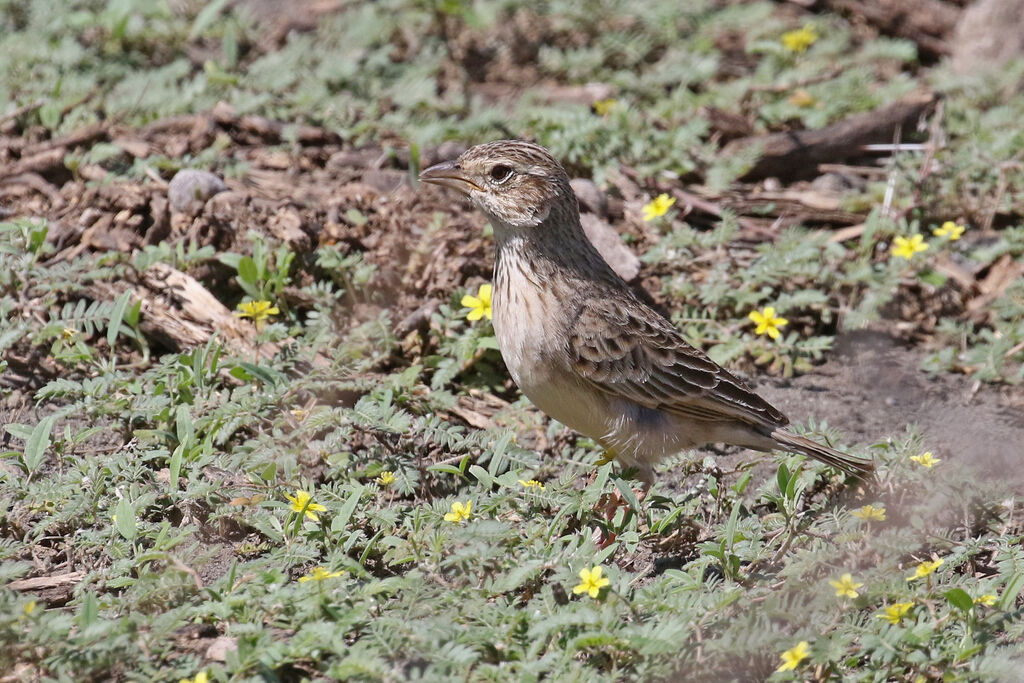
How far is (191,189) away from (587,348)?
301 cm

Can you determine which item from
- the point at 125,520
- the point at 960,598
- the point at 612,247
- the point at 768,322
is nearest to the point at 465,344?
the point at 612,247

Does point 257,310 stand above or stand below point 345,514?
above

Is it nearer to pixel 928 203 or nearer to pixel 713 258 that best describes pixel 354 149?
pixel 713 258

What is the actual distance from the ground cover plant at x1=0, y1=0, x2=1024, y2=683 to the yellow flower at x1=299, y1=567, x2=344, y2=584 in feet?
0.21

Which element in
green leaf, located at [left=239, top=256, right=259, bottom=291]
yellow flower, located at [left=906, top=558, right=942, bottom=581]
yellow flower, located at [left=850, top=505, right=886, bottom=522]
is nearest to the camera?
yellow flower, located at [left=906, top=558, right=942, bottom=581]

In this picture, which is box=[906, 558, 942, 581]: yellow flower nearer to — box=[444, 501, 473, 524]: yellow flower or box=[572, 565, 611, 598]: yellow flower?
box=[572, 565, 611, 598]: yellow flower

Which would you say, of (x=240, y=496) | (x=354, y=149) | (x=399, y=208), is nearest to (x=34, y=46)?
(x=354, y=149)

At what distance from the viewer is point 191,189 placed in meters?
7.22

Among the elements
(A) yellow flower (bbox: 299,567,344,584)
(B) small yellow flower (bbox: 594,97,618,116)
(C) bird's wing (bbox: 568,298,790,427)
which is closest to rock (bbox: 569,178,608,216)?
(B) small yellow flower (bbox: 594,97,618,116)

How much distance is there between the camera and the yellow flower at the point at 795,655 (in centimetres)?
420

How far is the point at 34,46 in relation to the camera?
8789 millimetres

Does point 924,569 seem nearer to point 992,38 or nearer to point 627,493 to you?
point 627,493

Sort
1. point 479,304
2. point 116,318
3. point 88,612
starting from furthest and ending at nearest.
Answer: point 479,304, point 116,318, point 88,612

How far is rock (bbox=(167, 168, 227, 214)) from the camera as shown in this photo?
719 cm
